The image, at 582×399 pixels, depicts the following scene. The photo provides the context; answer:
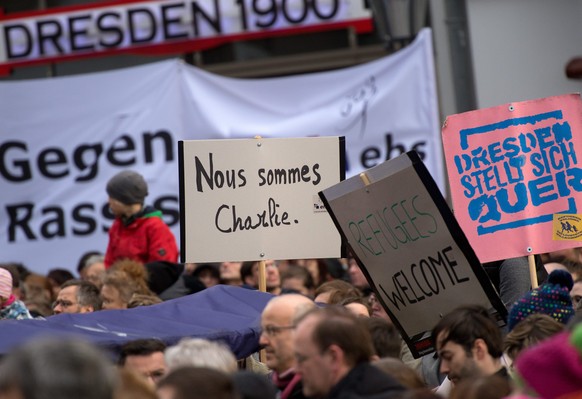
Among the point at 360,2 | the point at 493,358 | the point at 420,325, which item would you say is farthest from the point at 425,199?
the point at 360,2

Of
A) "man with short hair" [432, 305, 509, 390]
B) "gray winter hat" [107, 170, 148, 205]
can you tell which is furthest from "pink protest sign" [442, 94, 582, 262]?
"gray winter hat" [107, 170, 148, 205]

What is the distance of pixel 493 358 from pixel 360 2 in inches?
350

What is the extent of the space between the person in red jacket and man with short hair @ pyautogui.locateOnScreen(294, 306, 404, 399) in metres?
4.60

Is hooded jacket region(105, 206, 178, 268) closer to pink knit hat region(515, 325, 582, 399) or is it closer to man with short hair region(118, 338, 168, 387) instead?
man with short hair region(118, 338, 168, 387)

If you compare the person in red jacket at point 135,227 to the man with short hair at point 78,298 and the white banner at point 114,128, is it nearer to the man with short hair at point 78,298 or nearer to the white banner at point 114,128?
the man with short hair at point 78,298

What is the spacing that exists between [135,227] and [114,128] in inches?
105

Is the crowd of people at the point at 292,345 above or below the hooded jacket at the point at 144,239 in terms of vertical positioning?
below

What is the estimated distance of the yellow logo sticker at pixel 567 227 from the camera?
7.15 metres

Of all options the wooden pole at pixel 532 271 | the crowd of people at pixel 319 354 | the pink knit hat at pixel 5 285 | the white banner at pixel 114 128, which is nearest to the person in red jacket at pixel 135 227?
the crowd of people at pixel 319 354

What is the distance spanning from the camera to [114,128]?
→ 39.1 feet

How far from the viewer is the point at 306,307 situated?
552cm

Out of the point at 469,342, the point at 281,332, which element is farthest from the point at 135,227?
the point at 469,342

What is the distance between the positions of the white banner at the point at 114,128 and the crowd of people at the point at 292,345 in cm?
147

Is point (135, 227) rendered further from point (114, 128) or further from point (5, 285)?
point (114, 128)
